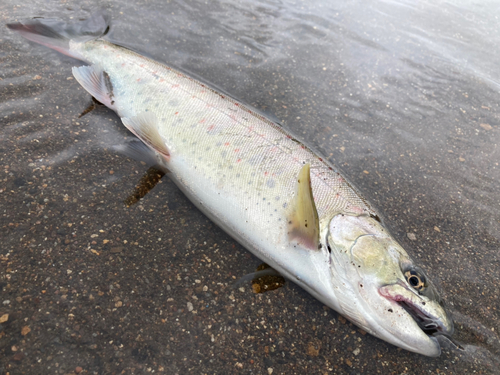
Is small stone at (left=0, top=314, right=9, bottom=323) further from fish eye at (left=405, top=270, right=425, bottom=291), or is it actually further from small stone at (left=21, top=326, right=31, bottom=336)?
fish eye at (left=405, top=270, right=425, bottom=291)

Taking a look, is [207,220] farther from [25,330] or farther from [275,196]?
[25,330]

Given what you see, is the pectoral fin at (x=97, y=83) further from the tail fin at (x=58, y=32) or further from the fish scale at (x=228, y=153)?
the tail fin at (x=58, y=32)

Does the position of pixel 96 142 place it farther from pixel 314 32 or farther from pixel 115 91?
pixel 314 32

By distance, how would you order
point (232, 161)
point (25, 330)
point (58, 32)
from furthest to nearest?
point (58, 32)
point (232, 161)
point (25, 330)

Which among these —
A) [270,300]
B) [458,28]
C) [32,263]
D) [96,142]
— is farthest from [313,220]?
[458,28]

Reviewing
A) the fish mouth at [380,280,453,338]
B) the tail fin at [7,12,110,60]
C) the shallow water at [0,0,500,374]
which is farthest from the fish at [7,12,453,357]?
the tail fin at [7,12,110,60]

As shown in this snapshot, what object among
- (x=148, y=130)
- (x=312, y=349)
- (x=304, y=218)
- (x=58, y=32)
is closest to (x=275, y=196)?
(x=304, y=218)

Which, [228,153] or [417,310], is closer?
[417,310]

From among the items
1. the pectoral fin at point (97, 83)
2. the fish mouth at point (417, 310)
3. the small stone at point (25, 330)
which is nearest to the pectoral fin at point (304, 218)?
the fish mouth at point (417, 310)
